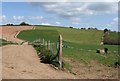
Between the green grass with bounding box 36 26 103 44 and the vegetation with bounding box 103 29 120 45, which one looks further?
the green grass with bounding box 36 26 103 44

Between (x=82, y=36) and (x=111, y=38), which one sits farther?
(x=82, y=36)

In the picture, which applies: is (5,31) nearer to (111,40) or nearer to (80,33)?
(80,33)

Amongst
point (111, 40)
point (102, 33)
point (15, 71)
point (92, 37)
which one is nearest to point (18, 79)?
point (15, 71)

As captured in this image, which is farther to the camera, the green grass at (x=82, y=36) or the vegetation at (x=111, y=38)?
the green grass at (x=82, y=36)

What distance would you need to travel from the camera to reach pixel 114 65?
26375 millimetres

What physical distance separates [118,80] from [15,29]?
81.0m

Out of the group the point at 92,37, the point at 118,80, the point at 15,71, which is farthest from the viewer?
the point at 92,37

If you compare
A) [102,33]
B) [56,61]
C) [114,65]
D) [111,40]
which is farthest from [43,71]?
[102,33]

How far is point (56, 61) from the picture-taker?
64.9ft

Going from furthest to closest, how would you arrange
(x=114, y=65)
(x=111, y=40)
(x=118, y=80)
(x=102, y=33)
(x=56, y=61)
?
(x=102, y=33)
(x=111, y=40)
(x=114, y=65)
(x=56, y=61)
(x=118, y=80)

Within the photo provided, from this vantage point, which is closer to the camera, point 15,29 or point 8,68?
point 8,68

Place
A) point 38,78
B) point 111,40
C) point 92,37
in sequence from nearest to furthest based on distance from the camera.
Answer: point 38,78, point 111,40, point 92,37

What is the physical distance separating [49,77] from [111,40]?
2722 inches

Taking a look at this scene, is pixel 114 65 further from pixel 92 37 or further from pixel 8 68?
pixel 92 37
